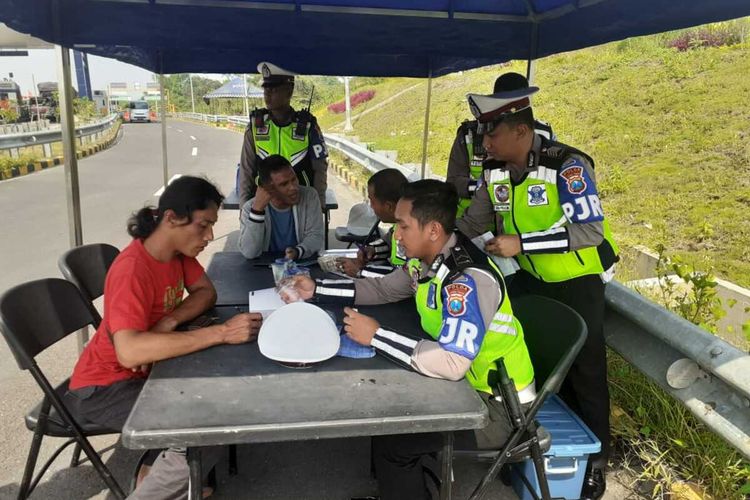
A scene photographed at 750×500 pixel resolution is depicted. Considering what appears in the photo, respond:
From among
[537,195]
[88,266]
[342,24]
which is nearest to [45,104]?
[342,24]

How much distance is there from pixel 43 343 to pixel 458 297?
5.36 feet

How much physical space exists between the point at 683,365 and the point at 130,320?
6.91 feet

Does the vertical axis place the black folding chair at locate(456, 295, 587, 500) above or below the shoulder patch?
below

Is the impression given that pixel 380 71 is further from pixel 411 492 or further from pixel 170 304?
pixel 411 492

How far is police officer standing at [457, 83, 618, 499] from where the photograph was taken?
2367mm

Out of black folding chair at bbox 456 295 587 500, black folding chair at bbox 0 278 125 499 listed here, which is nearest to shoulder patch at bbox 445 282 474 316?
black folding chair at bbox 456 295 587 500

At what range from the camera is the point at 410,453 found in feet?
6.34

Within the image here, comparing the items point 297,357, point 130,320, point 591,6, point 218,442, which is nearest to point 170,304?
point 130,320

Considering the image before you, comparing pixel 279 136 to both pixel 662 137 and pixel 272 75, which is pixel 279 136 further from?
pixel 662 137

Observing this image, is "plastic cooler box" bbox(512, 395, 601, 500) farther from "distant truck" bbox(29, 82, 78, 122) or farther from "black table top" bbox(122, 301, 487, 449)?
A: "distant truck" bbox(29, 82, 78, 122)

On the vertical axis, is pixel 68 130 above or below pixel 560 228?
above

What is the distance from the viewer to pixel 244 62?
5.25 metres

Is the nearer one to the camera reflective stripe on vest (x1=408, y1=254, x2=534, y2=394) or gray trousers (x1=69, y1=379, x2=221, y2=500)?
gray trousers (x1=69, y1=379, x2=221, y2=500)

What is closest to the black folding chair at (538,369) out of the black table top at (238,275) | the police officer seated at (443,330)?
the police officer seated at (443,330)
